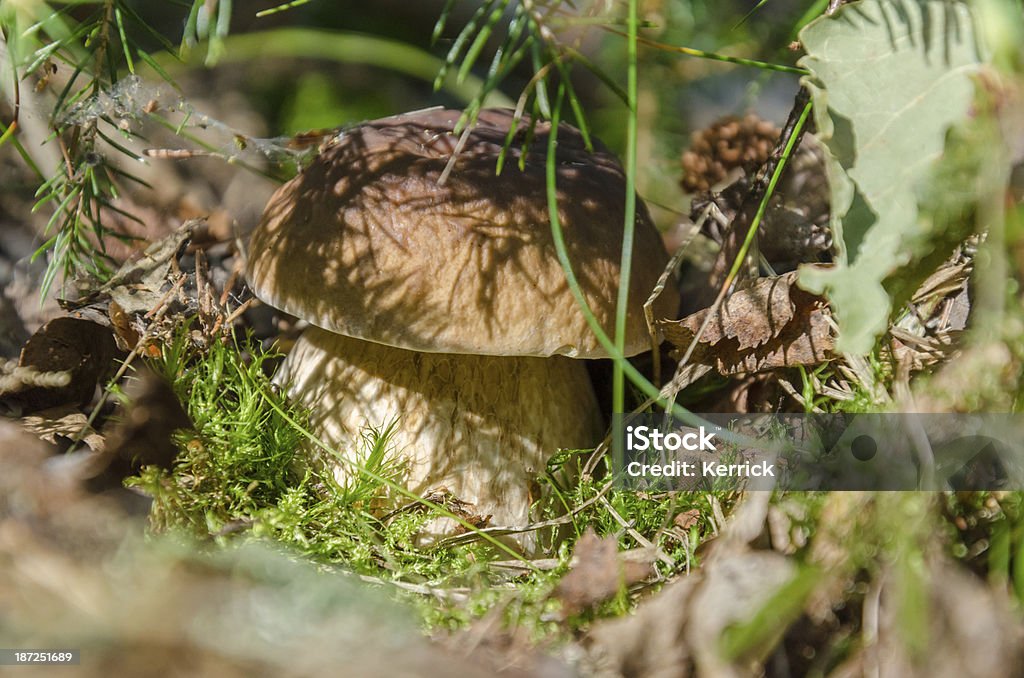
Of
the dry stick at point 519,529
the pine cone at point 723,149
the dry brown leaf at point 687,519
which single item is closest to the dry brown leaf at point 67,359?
the dry stick at point 519,529

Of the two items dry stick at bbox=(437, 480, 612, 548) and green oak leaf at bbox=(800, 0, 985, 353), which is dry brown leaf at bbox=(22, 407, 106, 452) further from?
green oak leaf at bbox=(800, 0, 985, 353)

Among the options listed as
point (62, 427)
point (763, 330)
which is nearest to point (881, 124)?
point (763, 330)

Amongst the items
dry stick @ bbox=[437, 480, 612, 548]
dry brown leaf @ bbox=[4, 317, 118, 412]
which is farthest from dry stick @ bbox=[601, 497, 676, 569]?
dry brown leaf @ bbox=[4, 317, 118, 412]

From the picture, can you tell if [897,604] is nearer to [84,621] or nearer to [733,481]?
[733,481]

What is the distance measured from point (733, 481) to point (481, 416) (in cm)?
46

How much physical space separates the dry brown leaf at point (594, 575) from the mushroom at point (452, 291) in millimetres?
350

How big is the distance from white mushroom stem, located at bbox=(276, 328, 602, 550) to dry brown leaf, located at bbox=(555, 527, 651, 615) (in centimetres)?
42

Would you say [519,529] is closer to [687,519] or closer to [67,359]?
[687,519]

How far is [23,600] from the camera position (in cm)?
74

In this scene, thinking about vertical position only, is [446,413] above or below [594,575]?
above

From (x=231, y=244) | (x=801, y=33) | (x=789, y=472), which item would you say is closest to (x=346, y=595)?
(x=789, y=472)

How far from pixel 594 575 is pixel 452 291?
0.48 m

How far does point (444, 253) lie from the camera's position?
4.01 ft

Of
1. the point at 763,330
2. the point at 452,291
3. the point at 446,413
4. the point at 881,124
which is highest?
the point at 881,124
